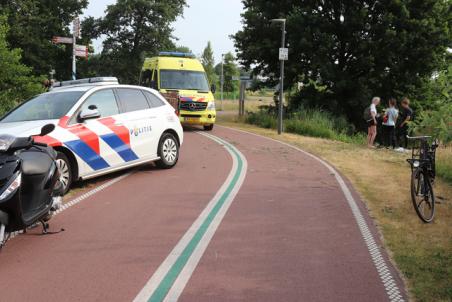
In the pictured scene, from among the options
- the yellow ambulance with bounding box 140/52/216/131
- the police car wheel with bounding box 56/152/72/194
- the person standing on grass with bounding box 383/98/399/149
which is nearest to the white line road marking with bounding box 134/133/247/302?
the police car wheel with bounding box 56/152/72/194

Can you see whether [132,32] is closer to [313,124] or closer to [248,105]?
[248,105]

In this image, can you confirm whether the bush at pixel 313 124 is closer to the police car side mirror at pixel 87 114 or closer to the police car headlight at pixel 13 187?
the police car side mirror at pixel 87 114

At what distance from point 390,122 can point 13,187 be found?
14.3 meters

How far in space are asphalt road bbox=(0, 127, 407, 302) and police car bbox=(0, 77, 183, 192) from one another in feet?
1.68

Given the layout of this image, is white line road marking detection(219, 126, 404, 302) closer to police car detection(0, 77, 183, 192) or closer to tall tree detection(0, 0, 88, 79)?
police car detection(0, 77, 183, 192)

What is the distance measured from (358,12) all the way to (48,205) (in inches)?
861

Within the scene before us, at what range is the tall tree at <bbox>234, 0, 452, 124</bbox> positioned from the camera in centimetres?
2438

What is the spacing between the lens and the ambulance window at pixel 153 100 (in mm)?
10344

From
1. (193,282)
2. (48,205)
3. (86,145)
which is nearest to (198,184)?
(86,145)

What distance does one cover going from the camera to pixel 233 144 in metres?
16.0

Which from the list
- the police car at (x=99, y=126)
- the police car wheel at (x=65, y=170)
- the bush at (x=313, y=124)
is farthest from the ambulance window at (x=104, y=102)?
the bush at (x=313, y=124)

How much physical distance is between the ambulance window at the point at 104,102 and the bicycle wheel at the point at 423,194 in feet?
17.1

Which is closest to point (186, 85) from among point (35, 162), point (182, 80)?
point (182, 80)

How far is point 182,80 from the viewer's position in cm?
2022
